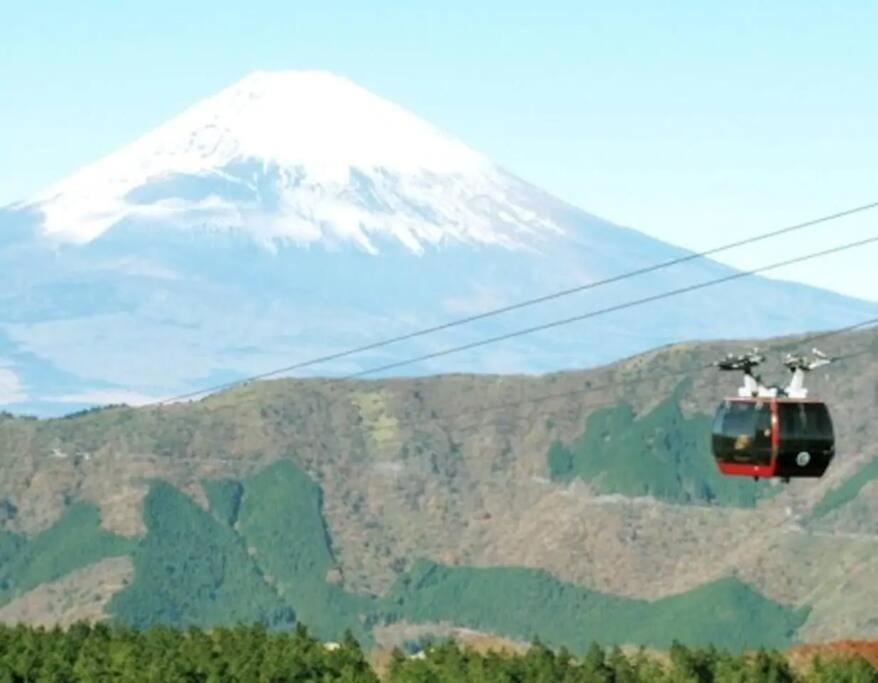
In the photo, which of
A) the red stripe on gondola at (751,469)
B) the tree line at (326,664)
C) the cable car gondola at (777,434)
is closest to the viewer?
the cable car gondola at (777,434)

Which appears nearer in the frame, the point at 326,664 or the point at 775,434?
the point at 775,434

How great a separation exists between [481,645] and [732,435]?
207 ft

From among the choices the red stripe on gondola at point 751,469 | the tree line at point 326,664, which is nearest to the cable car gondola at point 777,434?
the red stripe on gondola at point 751,469

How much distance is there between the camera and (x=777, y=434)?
2719 inches

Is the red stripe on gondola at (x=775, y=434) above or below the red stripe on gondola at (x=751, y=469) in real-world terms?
above

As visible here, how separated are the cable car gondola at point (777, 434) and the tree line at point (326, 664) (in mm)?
20469

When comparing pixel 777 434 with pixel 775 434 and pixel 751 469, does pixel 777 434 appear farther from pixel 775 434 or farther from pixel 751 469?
pixel 751 469

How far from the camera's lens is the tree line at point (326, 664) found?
310 ft

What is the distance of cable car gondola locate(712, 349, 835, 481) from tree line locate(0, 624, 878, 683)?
20.5 metres

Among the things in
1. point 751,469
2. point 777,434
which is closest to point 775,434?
point 777,434

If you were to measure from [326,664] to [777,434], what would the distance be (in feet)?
126

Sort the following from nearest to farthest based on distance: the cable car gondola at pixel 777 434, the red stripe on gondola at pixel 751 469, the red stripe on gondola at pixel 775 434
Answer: the red stripe on gondola at pixel 775 434, the cable car gondola at pixel 777 434, the red stripe on gondola at pixel 751 469

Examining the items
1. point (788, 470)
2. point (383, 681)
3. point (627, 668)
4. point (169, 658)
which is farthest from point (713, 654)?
point (788, 470)

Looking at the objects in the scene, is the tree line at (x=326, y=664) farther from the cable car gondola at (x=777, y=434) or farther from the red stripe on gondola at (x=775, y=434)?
the red stripe on gondola at (x=775, y=434)
